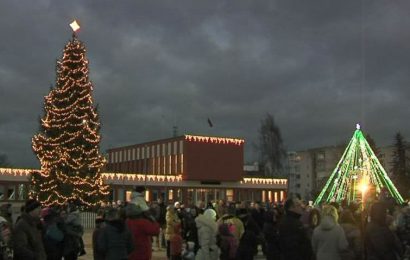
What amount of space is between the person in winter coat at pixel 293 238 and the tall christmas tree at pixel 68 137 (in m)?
26.0

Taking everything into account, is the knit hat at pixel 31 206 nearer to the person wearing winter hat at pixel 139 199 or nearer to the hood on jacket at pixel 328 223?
the person wearing winter hat at pixel 139 199

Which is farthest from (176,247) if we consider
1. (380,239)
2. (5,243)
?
(380,239)

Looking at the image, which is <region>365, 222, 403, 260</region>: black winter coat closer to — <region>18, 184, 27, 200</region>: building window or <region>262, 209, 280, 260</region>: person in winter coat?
<region>262, 209, 280, 260</region>: person in winter coat

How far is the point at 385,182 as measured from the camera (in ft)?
105

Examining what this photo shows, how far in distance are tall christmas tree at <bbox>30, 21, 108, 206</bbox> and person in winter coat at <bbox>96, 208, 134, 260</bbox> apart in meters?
25.7

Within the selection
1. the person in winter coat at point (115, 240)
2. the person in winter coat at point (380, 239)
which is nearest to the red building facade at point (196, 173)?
the person in winter coat at point (115, 240)

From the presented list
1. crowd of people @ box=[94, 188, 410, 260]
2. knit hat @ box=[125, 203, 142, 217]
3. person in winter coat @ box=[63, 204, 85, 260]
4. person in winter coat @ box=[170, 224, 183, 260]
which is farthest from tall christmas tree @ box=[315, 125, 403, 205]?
knit hat @ box=[125, 203, 142, 217]

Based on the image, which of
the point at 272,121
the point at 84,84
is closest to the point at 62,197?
the point at 84,84

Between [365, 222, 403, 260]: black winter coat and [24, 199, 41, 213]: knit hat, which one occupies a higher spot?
[24, 199, 41, 213]: knit hat

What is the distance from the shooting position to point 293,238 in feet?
27.0

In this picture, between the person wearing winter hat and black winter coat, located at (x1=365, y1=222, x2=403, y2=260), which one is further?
the person wearing winter hat

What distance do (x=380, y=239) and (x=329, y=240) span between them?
0.88 metres

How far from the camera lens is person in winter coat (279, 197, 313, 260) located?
823 cm

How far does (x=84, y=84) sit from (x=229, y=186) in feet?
80.5
